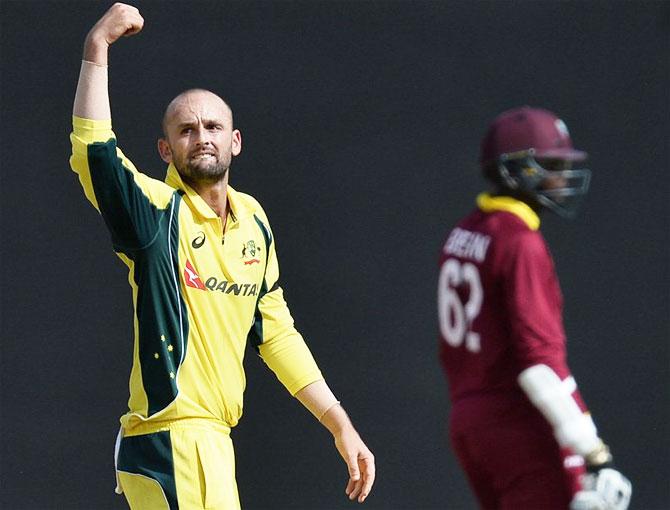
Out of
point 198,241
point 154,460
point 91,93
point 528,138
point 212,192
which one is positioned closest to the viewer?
point 528,138

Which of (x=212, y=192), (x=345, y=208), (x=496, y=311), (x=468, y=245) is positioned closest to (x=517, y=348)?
(x=496, y=311)

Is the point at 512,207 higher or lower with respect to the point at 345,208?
higher

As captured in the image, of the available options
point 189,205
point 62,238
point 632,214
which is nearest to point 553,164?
point 189,205

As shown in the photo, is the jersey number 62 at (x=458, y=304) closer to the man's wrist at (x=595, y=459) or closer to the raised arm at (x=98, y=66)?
the man's wrist at (x=595, y=459)

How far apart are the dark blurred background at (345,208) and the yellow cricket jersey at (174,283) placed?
1212 mm

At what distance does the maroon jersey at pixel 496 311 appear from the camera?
3566 millimetres

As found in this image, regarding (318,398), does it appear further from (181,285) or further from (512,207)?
(512,207)

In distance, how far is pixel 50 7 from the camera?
5523 millimetres

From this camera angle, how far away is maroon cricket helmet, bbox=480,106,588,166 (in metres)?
3.78

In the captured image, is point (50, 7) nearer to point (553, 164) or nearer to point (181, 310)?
point (181, 310)

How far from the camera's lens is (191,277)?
166 inches

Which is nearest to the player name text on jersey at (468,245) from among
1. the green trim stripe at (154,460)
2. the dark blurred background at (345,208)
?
the green trim stripe at (154,460)

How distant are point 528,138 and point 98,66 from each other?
117 centimetres

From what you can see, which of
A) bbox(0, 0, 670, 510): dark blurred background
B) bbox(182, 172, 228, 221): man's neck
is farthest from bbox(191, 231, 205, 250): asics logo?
bbox(0, 0, 670, 510): dark blurred background
